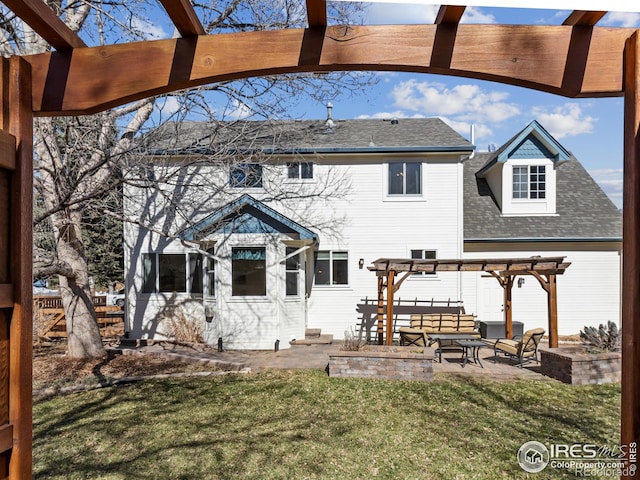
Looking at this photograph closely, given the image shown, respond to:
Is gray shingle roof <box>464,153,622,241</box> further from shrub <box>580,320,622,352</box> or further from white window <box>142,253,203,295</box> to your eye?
white window <box>142,253,203,295</box>

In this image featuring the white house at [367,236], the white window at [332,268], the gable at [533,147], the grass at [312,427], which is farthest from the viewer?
the gable at [533,147]

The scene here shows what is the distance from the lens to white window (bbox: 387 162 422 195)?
13.6 metres

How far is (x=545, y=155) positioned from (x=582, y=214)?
247cm

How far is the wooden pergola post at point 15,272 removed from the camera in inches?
70.1

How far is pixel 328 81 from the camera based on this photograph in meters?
9.50

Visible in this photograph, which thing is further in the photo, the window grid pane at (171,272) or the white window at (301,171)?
the white window at (301,171)

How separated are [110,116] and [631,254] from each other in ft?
31.0

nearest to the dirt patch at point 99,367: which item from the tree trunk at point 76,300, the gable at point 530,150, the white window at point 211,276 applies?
the tree trunk at point 76,300

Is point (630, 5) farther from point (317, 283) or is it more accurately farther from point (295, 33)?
point (317, 283)

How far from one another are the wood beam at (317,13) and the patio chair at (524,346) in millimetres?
9556

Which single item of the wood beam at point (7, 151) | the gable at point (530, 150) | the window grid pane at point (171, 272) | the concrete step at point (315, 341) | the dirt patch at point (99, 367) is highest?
the gable at point (530, 150)

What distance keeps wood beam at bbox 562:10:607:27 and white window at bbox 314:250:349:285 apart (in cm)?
1186

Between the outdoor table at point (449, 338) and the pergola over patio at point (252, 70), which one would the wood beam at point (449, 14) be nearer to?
the pergola over patio at point (252, 70)

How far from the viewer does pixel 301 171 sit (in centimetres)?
1382
